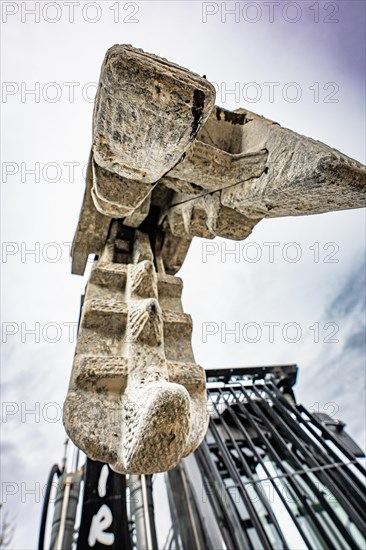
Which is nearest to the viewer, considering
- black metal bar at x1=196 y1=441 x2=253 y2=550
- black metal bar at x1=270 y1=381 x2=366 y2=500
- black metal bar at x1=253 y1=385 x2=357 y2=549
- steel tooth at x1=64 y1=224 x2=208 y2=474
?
steel tooth at x1=64 y1=224 x2=208 y2=474

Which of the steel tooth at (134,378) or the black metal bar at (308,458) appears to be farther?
the black metal bar at (308,458)

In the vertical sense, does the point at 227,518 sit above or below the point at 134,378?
below

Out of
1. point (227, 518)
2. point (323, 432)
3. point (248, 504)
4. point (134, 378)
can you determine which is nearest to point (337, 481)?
point (323, 432)

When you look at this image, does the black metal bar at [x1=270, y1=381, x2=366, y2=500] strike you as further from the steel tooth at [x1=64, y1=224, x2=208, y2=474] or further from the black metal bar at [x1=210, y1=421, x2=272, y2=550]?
the steel tooth at [x1=64, y1=224, x2=208, y2=474]

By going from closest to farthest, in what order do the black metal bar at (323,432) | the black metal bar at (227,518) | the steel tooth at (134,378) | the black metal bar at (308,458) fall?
the steel tooth at (134,378)
the black metal bar at (308,458)
the black metal bar at (227,518)
the black metal bar at (323,432)

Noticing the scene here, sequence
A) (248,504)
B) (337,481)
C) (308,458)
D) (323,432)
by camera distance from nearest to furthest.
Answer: (248,504)
(337,481)
(308,458)
(323,432)

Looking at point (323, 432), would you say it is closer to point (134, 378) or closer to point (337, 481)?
point (337, 481)

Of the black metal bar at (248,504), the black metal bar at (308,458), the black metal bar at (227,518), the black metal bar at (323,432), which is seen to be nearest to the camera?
the black metal bar at (248,504)

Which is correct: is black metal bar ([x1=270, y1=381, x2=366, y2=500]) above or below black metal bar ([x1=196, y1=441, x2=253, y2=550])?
above

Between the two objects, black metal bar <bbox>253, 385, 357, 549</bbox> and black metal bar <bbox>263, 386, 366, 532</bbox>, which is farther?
black metal bar <bbox>263, 386, 366, 532</bbox>

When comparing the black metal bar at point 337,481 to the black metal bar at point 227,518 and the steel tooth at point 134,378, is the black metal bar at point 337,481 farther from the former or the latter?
the steel tooth at point 134,378

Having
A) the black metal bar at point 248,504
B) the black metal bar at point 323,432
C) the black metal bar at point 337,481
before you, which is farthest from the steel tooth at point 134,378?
the black metal bar at point 323,432

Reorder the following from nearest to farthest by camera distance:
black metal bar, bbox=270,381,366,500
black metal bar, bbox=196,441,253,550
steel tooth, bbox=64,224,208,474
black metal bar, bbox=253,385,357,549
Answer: steel tooth, bbox=64,224,208,474 < black metal bar, bbox=253,385,357,549 < black metal bar, bbox=196,441,253,550 < black metal bar, bbox=270,381,366,500

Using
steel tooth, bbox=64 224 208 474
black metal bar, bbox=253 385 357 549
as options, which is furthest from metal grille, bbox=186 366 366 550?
steel tooth, bbox=64 224 208 474
